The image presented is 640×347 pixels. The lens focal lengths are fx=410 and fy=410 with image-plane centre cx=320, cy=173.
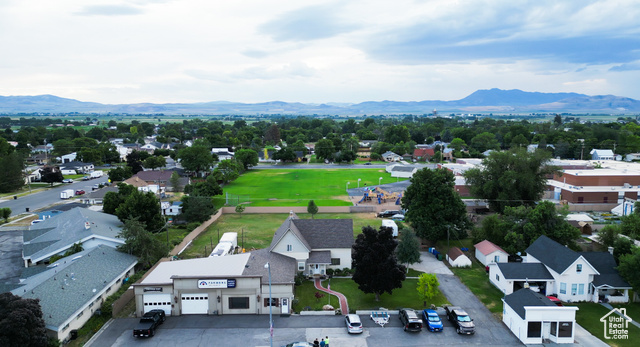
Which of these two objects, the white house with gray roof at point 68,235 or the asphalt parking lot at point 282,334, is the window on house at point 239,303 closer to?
the asphalt parking lot at point 282,334

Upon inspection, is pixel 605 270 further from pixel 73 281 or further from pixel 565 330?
pixel 73 281

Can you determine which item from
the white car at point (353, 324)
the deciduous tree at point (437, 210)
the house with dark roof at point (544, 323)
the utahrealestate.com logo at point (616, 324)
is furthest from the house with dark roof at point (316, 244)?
the utahrealestate.com logo at point (616, 324)

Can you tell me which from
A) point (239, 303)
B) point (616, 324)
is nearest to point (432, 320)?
point (616, 324)

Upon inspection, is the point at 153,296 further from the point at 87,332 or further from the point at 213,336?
the point at 213,336

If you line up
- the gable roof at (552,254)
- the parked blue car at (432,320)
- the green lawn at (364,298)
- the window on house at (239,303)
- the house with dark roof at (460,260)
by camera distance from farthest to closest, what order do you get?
the house with dark roof at (460,260)
the gable roof at (552,254)
the green lawn at (364,298)
the window on house at (239,303)
the parked blue car at (432,320)

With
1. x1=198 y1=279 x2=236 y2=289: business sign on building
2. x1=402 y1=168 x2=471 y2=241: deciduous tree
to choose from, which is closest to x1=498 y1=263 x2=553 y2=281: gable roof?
x1=402 y1=168 x2=471 y2=241: deciduous tree

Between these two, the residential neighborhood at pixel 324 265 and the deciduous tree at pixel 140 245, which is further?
the deciduous tree at pixel 140 245

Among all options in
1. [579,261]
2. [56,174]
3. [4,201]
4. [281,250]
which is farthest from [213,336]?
[56,174]
